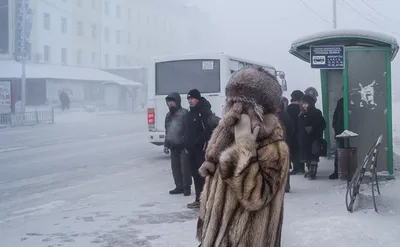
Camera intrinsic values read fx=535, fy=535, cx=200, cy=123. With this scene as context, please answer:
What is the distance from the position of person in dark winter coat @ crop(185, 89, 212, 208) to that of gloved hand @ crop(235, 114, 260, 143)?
5.11 m

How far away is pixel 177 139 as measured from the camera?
8.47 m

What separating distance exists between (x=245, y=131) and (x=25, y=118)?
28216mm

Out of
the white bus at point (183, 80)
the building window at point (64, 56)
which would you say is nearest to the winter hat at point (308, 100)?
the white bus at point (183, 80)

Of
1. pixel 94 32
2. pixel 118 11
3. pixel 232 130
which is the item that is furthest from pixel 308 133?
pixel 118 11

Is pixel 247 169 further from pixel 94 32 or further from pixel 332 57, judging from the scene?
pixel 94 32

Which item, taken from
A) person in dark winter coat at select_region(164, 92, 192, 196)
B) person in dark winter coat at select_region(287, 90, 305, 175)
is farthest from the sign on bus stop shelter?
person in dark winter coat at select_region(164, 92, 192, 196)

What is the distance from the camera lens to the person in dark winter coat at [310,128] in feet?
32.2

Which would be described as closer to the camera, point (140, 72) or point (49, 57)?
point (49, 57)

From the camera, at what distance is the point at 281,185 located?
2.64 metres

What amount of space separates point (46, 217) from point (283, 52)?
187 feet

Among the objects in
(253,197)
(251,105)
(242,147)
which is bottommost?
(253,197)

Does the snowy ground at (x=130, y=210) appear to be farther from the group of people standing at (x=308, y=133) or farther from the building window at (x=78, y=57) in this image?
the building window at (x=78, y=57)

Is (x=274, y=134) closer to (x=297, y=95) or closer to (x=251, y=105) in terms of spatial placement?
(x=251, y=105)

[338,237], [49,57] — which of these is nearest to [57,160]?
[338,237]
